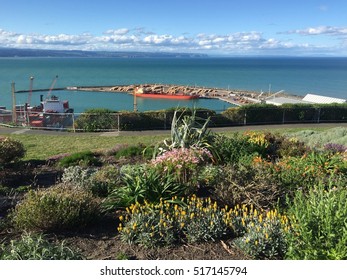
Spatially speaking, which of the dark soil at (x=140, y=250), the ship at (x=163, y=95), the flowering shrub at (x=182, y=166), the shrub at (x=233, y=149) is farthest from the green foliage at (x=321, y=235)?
the ship at (x=163, y=95)

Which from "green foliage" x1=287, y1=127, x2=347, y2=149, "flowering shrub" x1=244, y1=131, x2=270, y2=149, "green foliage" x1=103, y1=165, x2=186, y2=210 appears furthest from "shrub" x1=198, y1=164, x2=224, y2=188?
"green foliage" x1=287, y1=127, x2=347, y2=149

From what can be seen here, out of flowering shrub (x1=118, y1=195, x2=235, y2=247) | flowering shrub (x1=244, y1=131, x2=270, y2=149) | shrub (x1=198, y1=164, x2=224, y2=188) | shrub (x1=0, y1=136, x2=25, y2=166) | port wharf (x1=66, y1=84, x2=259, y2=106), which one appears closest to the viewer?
flowering shrub (x1=118, y1=195, x2=235, y2=247)

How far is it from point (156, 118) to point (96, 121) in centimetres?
369

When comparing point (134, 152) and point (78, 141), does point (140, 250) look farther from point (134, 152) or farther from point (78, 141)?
point (78, 141)

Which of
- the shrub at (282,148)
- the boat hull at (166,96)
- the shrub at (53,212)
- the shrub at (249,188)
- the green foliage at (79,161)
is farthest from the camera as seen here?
the boat hull at (166,96)

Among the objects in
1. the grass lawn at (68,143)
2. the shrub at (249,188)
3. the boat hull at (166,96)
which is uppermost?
the shrub at (249,188)

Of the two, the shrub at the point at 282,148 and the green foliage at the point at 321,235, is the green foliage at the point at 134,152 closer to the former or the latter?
the shrub at the point at 282,148

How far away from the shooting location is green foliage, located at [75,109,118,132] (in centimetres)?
2230

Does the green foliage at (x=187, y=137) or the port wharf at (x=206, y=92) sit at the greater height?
the green foliage at (x=187, y=137)

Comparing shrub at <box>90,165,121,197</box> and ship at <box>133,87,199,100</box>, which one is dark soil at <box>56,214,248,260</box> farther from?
ship at <box>133,87,199,100</box>

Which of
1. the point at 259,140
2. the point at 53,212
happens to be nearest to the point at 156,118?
the point at 259,140

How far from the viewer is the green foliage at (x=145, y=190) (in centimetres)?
659

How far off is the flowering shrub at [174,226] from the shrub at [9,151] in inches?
250

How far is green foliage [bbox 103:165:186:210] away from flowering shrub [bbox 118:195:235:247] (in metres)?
0.78
